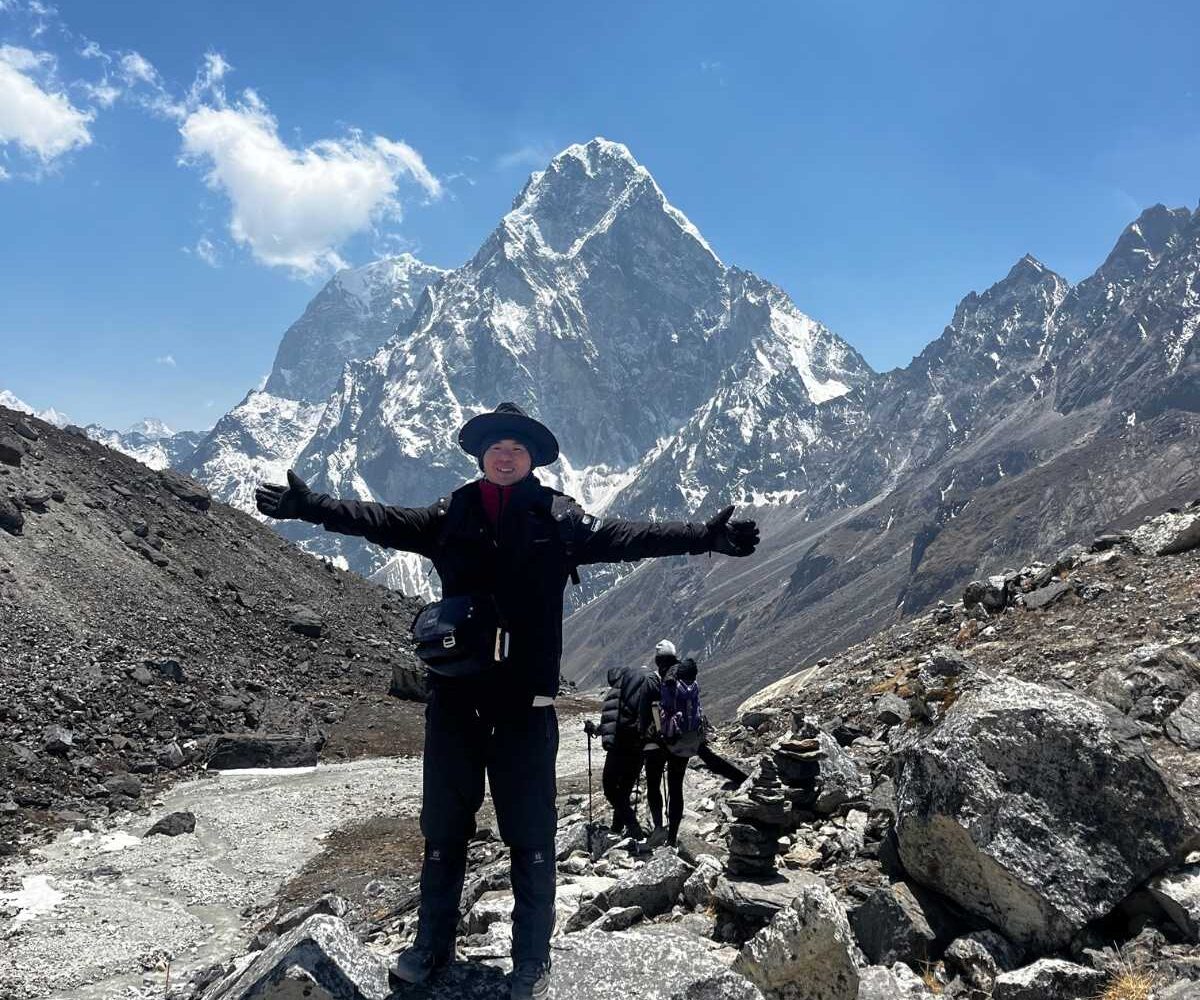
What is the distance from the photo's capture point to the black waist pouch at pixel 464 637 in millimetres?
5281

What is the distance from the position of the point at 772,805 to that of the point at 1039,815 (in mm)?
2618

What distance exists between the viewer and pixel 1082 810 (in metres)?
6.20

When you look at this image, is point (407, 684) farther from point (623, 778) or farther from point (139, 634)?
point (623, 778)

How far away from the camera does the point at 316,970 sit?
201 inches

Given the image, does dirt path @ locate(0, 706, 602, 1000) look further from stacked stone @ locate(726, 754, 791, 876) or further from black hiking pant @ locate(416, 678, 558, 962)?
stacked stone @ locate(726, 754, 791, 876)

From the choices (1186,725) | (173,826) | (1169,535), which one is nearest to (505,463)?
(1186,725)

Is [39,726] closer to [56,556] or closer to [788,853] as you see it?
[56,556]

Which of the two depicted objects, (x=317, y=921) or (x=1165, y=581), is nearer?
(x=317, y=921)

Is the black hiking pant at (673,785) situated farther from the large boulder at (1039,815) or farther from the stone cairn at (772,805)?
the large boulder at (1039,815)

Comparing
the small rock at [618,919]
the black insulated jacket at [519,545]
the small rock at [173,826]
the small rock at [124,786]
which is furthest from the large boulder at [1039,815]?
the small rock at [124,786]

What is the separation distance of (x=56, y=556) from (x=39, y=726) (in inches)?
520

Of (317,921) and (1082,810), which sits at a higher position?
(1082,810)

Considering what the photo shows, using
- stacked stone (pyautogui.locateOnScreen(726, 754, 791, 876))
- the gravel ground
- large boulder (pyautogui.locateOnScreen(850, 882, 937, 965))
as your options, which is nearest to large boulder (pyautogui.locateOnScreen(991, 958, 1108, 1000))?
large boulder (pyautogui.locateOnScreen(850, 882, 937, 965))

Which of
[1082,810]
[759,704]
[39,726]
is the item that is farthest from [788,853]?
[39,726]
